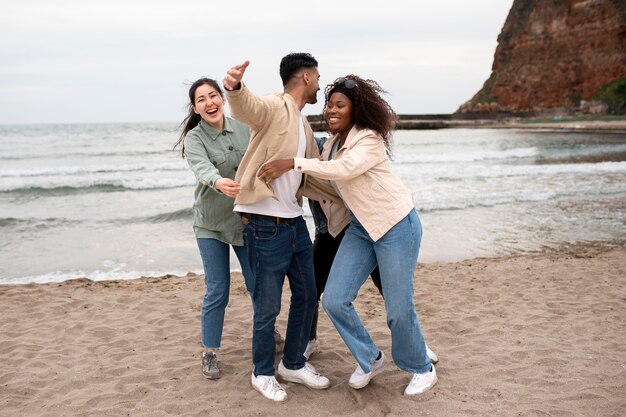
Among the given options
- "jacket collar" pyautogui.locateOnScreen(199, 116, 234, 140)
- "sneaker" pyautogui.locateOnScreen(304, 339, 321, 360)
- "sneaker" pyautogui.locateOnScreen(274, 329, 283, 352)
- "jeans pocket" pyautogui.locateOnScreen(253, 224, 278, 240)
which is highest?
"jacket collar" pyautogui.locateOnScreen(199, 116, 234, 140)

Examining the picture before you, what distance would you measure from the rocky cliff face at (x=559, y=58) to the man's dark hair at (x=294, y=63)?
200 ft

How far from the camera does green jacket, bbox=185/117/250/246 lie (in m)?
3.84

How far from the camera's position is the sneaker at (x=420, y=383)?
374 centimetres

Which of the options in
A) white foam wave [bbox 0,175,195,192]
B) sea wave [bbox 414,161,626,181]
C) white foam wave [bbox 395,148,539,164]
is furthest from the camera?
white foam wave [bbox 395,148,539,164]

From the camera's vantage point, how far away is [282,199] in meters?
3.49

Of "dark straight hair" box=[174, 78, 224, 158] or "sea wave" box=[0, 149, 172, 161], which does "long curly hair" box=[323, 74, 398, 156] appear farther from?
"sea wave" box=[0, 149, 172, 161]

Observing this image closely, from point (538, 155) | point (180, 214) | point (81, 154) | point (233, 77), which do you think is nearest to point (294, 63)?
point (233, 77)

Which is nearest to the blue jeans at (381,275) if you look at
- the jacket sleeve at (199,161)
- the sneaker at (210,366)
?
the jacket sleeve at (199,161)

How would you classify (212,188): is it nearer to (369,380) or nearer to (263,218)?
(263,218)

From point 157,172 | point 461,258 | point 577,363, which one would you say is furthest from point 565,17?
point 577,363

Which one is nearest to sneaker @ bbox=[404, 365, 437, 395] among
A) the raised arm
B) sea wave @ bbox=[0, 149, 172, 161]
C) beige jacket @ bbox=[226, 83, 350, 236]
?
beige jacket @ bbox=[226, 83, 350, 236]

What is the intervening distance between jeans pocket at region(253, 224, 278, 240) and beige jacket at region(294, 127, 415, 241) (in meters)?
0.47

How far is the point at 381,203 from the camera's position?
136 inches

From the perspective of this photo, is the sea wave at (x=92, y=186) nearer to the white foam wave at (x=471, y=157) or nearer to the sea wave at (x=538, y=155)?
the sea wave at (x=538, y=155)
